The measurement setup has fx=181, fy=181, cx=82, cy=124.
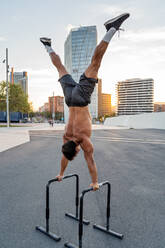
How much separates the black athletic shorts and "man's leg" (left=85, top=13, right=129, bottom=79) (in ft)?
0.26

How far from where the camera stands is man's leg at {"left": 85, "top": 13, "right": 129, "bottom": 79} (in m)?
2.23

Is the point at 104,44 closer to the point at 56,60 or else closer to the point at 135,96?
the point at 56,60

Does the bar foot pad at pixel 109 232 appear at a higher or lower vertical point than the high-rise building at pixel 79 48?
lower

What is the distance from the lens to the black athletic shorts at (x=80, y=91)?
7.61ft

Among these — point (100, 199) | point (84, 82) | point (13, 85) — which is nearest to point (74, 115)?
point (84, 82)

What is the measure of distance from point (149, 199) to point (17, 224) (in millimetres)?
2631

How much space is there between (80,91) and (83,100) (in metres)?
0.12

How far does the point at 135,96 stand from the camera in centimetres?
14712

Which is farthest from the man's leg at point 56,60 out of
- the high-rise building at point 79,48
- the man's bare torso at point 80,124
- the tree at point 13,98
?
the high-rise building at point 79,48

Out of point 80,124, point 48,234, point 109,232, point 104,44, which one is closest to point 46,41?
point 104,44

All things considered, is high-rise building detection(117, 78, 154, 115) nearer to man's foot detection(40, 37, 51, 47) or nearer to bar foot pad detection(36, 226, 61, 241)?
man's foot detection(40, 37, 51, 47)

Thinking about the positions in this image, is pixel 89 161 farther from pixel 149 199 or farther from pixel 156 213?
pixel 149 199

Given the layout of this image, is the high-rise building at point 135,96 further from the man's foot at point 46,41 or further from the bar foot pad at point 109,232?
the man's foot at point 46,41

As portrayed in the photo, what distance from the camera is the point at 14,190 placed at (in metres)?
4.24
